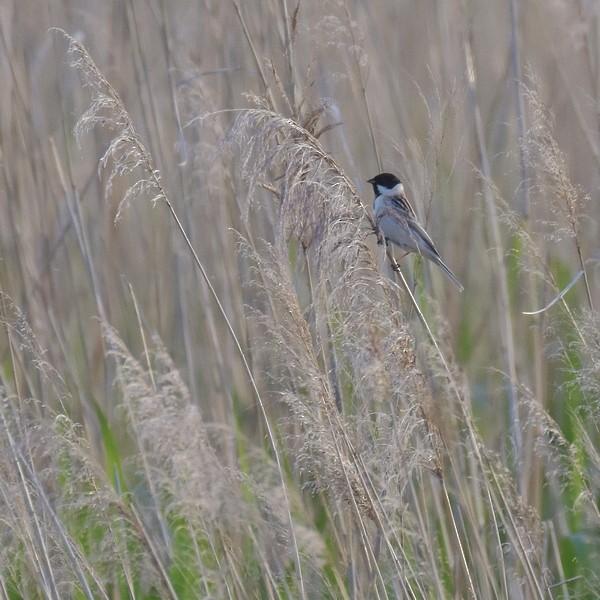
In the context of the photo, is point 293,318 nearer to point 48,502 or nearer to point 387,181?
Answer: point 48,502

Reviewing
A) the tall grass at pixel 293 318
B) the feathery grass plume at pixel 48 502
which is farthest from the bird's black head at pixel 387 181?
the feathery grass plume at pixel 48 502

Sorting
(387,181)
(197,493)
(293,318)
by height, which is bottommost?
(197,493)

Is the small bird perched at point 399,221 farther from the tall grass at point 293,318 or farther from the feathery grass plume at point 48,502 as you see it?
the feathery grass plume at point 48,502

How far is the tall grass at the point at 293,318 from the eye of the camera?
175 cm

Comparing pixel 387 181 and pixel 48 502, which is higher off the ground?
pixel 387 181

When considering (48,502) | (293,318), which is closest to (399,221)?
(293,318)

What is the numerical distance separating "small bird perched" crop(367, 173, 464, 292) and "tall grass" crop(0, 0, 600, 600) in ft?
0.28

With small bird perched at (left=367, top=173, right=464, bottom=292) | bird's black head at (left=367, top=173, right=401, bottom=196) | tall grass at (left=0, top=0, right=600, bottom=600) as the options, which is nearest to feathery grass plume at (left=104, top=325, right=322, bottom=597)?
tall grass at (left=0, top=0, right=600, bottom=600)

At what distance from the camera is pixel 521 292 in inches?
123

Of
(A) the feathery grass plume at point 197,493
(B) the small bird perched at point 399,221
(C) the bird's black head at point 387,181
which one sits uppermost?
(C) the bird's black head at point 387,181

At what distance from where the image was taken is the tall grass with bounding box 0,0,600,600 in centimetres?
175

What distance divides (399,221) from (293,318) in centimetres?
86

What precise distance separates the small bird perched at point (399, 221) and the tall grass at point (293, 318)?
0.09m

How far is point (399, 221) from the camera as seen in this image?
2.38 metres
